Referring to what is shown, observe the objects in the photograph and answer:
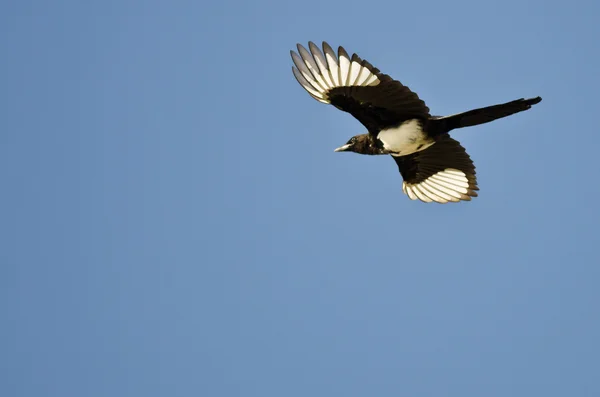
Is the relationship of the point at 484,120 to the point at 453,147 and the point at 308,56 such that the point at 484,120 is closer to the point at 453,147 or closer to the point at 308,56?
the point at 453,147

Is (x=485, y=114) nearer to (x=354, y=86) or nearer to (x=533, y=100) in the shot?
(x=533, y=100)

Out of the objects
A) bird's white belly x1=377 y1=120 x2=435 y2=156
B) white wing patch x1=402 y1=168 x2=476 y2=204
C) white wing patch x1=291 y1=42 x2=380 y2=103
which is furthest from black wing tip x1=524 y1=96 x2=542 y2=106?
white wing patch x1=402 y1=168 x2=476 y2=204

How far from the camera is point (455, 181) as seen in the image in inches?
321

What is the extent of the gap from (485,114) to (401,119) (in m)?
0.83

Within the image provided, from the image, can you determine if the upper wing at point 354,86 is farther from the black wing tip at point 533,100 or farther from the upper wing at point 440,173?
the black wing tip at point 533,100

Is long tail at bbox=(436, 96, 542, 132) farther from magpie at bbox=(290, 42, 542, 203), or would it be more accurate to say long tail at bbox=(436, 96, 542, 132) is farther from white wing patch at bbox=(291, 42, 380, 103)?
white wing patch at bbox=(291, 42, 380, 103)

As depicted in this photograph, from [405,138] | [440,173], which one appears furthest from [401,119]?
[440,173]

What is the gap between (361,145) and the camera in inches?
312

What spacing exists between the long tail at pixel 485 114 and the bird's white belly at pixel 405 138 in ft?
0.78

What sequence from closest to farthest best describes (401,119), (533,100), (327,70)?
(533,100), (327,70), (401,119)

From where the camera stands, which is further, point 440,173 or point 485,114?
point 440,173

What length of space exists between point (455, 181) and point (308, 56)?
2.23m

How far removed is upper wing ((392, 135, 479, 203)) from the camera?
26.1 feet

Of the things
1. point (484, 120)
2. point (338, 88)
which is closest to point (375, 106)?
point (338, 88)
